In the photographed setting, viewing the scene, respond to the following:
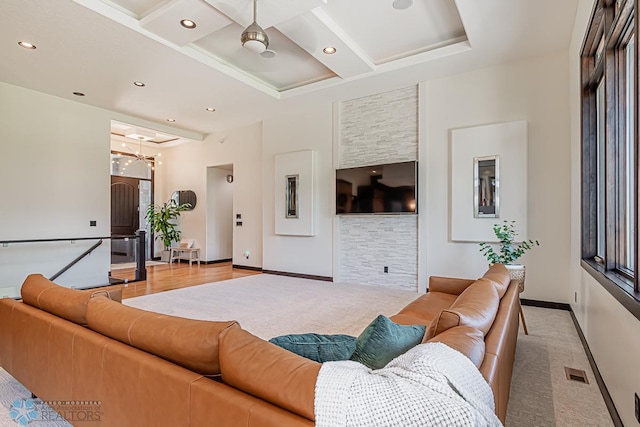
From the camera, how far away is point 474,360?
110 centimetres

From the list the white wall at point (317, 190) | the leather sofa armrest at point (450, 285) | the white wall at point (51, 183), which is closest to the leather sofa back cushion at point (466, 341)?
the leather sofa armrest at point (450, 285)

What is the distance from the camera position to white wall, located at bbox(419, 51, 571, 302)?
14.3ft

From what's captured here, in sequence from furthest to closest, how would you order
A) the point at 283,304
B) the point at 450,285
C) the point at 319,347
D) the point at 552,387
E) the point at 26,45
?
1. the point at 283,304
2. the point at 26,45
3. the point at 450,285
4. the point at 552,387
5. the point at 319,347

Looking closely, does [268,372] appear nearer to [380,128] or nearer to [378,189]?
[378,189]

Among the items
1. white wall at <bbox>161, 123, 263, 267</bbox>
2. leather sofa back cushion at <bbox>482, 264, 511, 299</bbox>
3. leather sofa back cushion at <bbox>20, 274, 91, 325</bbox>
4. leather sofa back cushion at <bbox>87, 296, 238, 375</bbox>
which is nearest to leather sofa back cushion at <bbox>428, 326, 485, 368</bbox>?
leather sofa back cushion at <bbox>87, 296, 238, 375</bbox>

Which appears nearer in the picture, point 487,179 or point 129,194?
point 487,179

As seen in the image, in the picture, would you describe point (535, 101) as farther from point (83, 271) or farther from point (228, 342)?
point (83, 271)

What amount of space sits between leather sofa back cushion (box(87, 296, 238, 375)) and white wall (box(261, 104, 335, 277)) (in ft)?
16.3

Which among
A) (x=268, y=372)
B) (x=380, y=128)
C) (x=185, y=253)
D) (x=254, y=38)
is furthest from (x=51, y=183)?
(x=268, y=372)

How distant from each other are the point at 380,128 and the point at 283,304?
3341mm

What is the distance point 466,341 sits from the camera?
1.15 m

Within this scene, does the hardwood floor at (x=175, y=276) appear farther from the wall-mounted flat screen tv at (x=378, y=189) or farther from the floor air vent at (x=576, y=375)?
the floor air vent at (x=576, y=375)

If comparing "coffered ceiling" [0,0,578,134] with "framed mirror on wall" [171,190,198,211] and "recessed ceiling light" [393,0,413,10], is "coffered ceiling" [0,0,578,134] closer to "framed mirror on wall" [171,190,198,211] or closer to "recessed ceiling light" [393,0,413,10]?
"recessed ceiling light" [393,0,413,10]

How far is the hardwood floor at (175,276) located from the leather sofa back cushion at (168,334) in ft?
12.9
